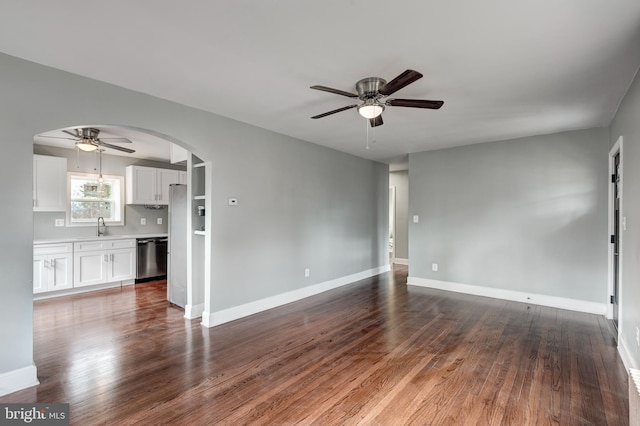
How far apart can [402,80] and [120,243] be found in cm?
560

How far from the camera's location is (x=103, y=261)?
17.4ft

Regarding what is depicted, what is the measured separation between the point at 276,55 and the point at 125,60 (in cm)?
120

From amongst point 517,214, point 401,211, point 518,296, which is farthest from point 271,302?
point 401,211

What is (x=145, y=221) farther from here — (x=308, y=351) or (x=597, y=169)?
(x=597, y=169)

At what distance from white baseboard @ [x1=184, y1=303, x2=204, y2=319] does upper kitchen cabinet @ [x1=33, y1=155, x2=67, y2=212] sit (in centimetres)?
313

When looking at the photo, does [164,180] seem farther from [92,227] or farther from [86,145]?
[86,145]

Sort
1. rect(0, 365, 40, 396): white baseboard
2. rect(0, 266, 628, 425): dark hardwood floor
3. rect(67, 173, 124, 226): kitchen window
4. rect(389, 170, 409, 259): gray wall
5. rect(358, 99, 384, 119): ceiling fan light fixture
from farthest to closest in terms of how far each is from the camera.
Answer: rect(389, 170, 409, 259): gray wall < rect(67, 173, 124, 226): kitchen window < rect(358, 99, 384, 119): ceiling fan light fixture < rect(0, 365, 40, 396): white baseboard < rect(0, 266, 628, 425): dark hardwood floor

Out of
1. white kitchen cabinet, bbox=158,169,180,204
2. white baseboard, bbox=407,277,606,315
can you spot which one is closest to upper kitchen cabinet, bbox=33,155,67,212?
white kitchen cabinet, bbox=158,169,180,204

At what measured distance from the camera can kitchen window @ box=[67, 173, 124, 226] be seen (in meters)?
5.53

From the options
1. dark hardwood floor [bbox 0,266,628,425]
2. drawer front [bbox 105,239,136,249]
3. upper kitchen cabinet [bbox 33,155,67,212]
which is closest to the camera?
dark hardwood floor [bbox 0,266,628,425]

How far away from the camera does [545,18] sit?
73.0 inches

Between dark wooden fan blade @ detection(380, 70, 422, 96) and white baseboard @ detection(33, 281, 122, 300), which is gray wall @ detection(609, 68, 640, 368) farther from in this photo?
white baseboard @ detection(33, 281, 122, 300)

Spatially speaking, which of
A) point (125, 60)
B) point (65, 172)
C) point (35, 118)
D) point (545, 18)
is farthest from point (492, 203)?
point (65, 172)

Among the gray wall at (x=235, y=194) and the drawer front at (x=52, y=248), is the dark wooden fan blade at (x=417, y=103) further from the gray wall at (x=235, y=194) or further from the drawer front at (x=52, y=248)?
the drawer front at (x=52, y=248)
